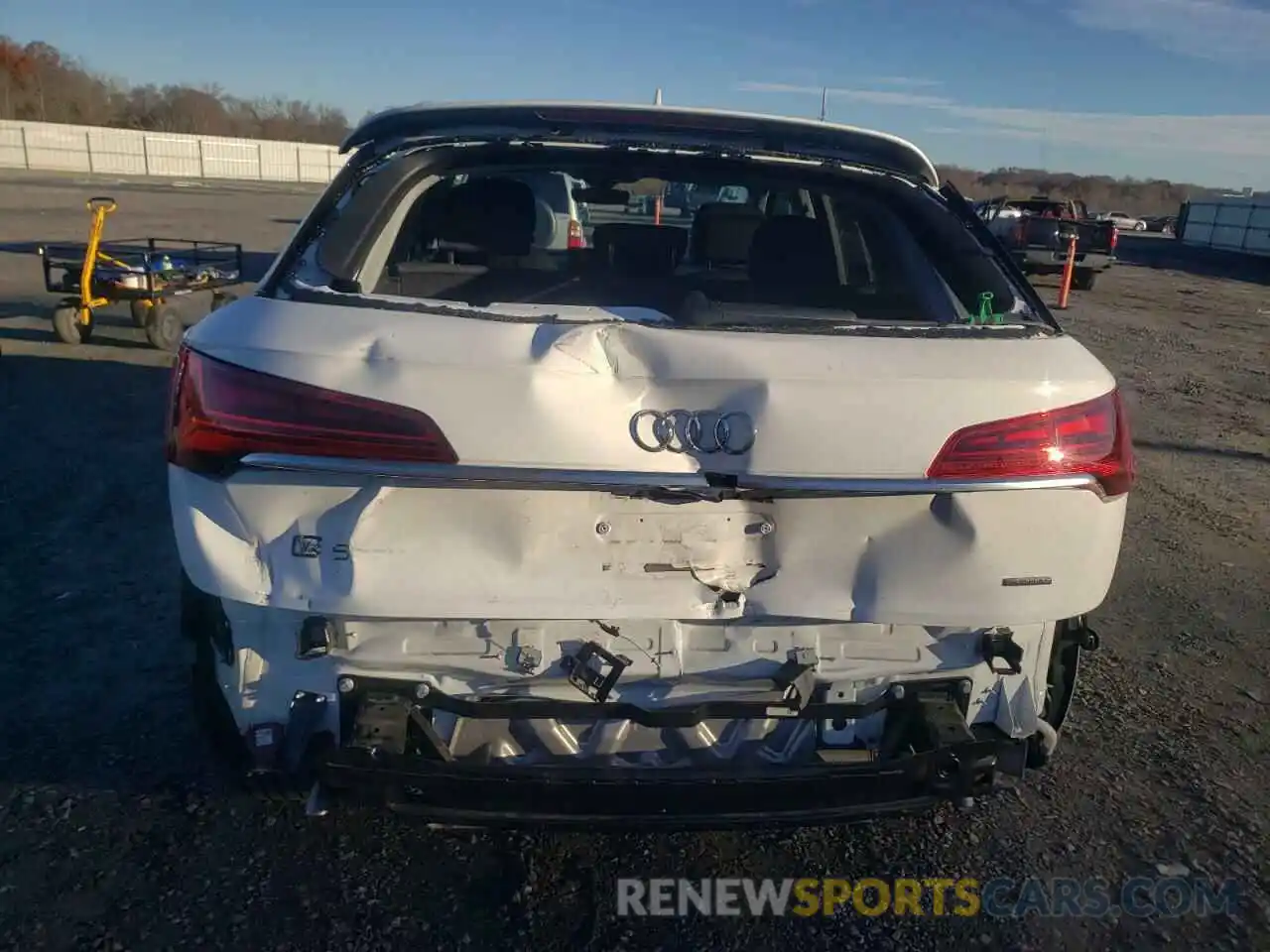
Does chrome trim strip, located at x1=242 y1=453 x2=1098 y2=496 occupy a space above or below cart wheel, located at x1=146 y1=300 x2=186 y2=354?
above

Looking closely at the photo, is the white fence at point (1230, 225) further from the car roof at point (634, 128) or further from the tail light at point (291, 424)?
the tail light at point (291, 424)

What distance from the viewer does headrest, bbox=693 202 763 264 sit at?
353 centimetres

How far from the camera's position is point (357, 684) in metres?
2.10

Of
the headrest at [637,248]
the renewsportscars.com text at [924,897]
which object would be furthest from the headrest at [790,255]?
the renewsportscars.com text at [924,897]

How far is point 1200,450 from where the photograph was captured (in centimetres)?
727

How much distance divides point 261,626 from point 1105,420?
1.82 meters

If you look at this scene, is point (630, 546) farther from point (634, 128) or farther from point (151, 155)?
point (151, 155)

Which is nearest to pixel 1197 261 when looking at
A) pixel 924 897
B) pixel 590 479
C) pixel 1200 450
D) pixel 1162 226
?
pixel 1162 226

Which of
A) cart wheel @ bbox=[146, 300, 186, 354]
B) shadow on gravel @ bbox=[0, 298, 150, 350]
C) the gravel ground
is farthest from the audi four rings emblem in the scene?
shadow on gravel @ bbox=[0, 298, 150, 350]

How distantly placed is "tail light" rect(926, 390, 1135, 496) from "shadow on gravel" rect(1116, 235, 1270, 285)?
93.1ft

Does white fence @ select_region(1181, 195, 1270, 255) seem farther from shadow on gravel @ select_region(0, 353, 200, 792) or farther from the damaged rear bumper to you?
the damaged rear bumper

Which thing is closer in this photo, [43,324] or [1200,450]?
[1200,450]

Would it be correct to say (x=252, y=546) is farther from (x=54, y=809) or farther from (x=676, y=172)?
(x=676, y=172)

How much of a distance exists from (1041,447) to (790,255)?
1.35 meters
